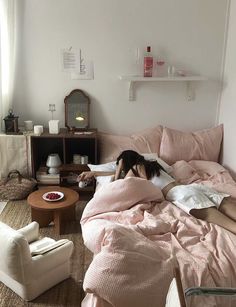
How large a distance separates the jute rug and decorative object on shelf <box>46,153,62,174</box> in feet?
1.49

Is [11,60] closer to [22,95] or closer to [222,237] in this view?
[22,95]

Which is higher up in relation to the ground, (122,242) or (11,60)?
(11,60)

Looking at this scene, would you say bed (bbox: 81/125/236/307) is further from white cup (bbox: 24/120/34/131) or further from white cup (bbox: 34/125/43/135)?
white cup (bbox: 24/120/34/131)

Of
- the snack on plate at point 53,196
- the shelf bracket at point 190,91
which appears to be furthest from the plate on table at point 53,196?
the shelf bracket at point 190,91

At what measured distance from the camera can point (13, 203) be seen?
3.28 m

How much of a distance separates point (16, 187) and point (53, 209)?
80 centimetres

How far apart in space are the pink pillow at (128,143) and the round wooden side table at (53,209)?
0.69 metres

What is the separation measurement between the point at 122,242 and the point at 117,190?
2.27 ft

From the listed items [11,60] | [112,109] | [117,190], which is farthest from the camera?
[112,109]

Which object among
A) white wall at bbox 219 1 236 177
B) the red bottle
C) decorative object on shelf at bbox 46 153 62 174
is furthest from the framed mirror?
white wall at bbox 219 1 236 177

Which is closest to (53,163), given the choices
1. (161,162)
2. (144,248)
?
(161,162)

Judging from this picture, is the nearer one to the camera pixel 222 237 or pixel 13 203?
pixel 222 237

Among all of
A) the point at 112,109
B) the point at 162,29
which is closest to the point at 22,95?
the point at 112,109

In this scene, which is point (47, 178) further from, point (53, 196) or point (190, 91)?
point (190, 91)
